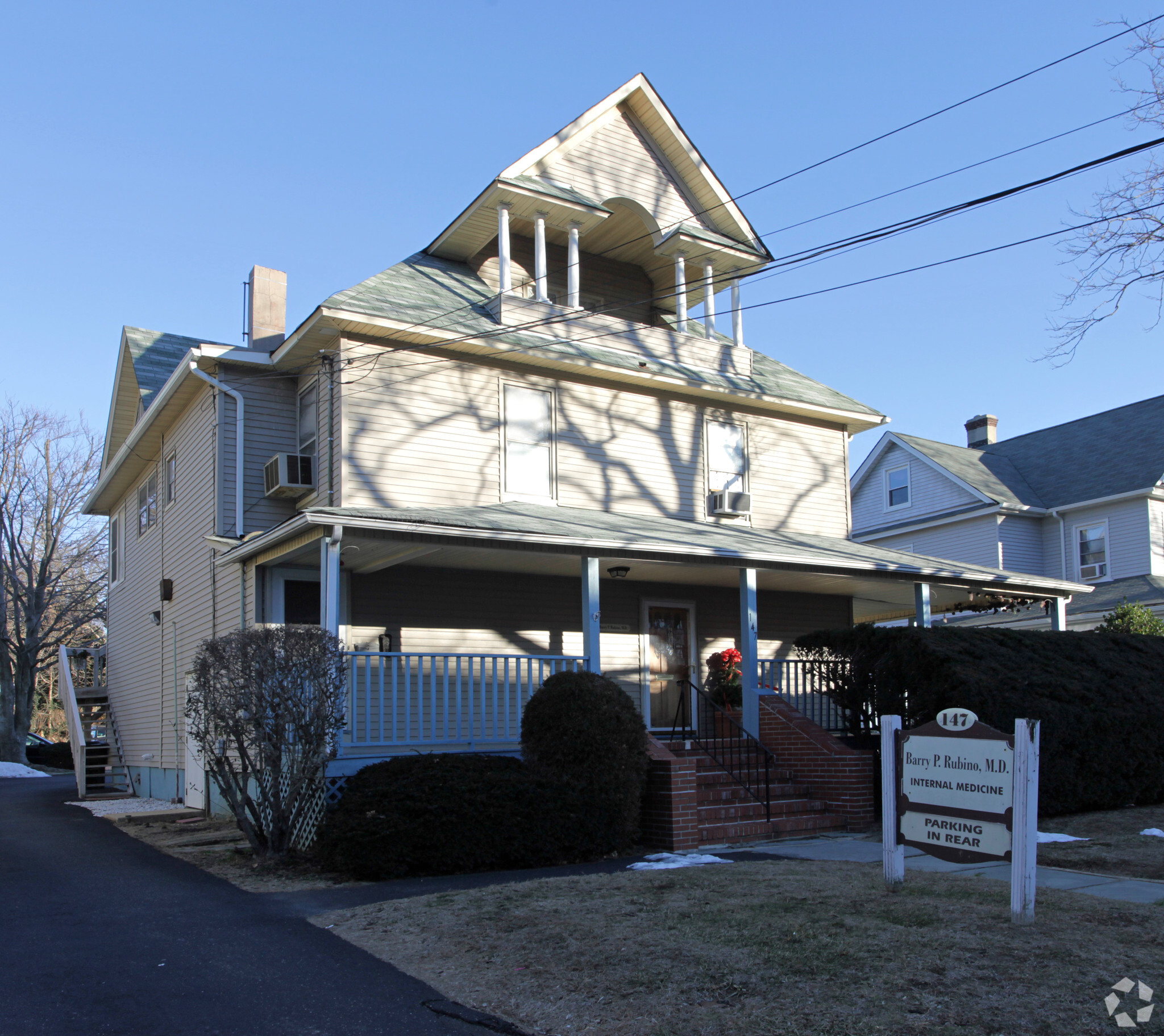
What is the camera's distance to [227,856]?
1079 centimetres

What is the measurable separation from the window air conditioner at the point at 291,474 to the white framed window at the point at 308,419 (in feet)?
1.07

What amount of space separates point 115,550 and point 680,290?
1434 centimetres

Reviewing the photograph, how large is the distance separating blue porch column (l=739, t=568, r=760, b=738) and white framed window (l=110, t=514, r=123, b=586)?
15.0 m

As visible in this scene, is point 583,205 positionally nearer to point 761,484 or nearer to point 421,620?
point 761,484

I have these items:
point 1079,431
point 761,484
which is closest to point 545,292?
point 761,484

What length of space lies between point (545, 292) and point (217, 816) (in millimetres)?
8840

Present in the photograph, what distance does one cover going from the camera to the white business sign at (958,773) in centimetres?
625

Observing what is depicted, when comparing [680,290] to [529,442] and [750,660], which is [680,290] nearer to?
[529,442]

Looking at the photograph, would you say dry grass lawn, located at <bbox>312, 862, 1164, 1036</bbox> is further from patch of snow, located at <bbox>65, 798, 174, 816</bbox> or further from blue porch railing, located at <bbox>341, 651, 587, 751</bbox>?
patch of snow, located at <bbox>65, 798, 174, 816</bbox>

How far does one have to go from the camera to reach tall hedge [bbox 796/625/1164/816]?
12.7m

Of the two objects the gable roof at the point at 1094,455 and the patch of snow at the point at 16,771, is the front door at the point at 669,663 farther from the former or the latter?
the patch of snow at the point at 16,771

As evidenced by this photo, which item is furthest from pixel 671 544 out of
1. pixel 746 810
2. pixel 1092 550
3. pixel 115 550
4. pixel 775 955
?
pixel 1092 550

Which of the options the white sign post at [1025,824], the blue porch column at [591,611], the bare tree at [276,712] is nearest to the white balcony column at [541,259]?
the blue porch column at [591,611]

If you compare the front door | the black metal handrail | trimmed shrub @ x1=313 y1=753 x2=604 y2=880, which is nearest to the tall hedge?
the black metal handrail
